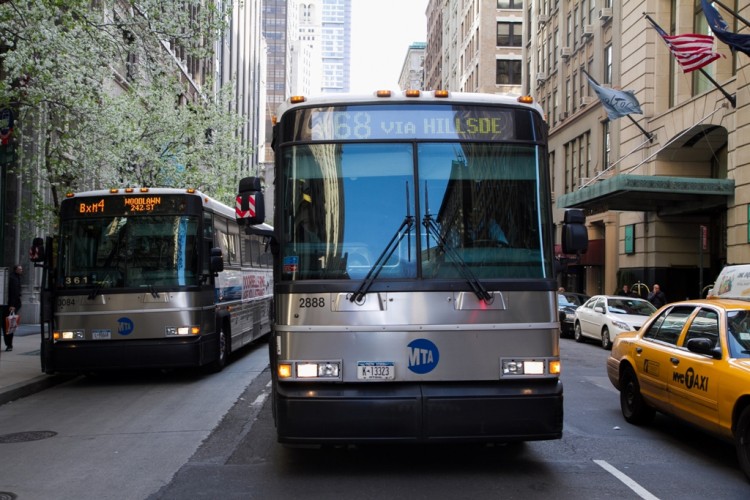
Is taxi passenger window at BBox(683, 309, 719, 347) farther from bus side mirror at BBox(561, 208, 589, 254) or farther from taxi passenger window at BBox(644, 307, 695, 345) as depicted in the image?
bus side mirror at BBox(561, 208, 589, 254)

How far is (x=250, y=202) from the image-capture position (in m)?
6.68

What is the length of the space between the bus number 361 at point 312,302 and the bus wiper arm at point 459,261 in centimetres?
106

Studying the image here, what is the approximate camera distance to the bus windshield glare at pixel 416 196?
6387mm

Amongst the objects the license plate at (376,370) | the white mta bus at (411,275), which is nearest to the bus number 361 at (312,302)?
the white mta bus at (411,275)

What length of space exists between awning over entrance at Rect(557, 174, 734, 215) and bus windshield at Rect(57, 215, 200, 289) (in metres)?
17.5

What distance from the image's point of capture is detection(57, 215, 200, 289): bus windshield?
12312 mm

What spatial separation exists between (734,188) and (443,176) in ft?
69.9

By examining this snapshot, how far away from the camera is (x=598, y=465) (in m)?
7.15

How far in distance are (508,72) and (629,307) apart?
47.1m

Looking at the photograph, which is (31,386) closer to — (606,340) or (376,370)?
(376,370)

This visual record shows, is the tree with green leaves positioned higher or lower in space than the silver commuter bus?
higher

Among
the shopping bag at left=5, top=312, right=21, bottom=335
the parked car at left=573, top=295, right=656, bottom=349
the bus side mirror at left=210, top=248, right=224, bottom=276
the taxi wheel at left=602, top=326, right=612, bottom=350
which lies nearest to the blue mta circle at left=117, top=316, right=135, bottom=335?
the bus side mirror at left=210, top=248, right=224, bottom=276

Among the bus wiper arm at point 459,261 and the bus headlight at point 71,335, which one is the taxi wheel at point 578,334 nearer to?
the bus headlight at point 71,335

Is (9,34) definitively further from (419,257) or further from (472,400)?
(472,400)
